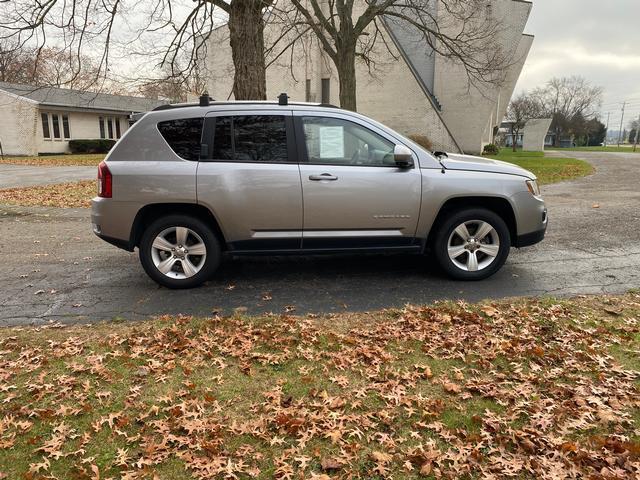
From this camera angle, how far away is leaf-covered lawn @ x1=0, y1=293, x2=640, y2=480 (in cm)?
261

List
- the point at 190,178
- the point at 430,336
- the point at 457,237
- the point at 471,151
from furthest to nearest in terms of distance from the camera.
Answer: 1. the point at 471,151
2. the point at 457,237
3. the point at 190,178
4. the point at 430,336

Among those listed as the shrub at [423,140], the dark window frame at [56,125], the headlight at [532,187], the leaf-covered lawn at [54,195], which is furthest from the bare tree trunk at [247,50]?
the dark window frame at [56,125]

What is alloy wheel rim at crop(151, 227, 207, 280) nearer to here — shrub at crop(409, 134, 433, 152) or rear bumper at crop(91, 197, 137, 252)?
rear bumper at crop(91, 197, 137, 252)

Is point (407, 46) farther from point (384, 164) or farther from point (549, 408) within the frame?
point (549, 408)

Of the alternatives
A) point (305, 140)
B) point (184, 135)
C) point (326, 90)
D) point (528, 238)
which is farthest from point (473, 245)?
point (326, 90)

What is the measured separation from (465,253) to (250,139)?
2815 millimetres

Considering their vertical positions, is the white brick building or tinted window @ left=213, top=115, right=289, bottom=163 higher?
the white brick building

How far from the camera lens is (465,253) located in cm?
561

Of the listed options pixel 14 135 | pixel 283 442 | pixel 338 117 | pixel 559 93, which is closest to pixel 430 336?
pixel 283 442

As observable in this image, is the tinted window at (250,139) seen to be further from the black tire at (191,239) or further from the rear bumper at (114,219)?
the rear bumper at (114,219)

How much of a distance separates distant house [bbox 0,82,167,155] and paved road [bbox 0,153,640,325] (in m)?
27.8

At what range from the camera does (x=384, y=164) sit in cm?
531

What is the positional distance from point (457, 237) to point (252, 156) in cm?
253

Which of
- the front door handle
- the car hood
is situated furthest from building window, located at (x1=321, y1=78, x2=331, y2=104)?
the front door handle
